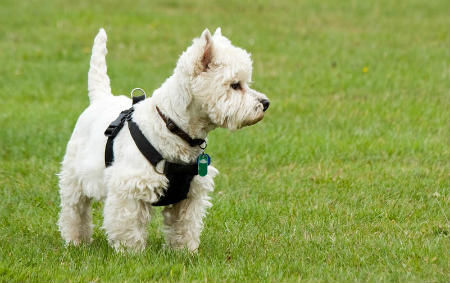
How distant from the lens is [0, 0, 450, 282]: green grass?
18.9 feet

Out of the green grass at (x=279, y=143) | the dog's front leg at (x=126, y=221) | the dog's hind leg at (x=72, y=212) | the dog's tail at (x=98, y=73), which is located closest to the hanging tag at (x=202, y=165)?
the dog's front leg at (x=126, y=221)

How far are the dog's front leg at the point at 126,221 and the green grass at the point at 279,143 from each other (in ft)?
0.53

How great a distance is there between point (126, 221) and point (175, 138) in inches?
30.0

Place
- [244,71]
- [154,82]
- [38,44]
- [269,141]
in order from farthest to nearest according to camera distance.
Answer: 1. [38,44]
2. [154,82]
3. [269,141]
4. [244,71]

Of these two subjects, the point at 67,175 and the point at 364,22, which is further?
the point at 364,22

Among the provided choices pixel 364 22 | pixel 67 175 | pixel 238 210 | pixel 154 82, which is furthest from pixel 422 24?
pixel 67 175

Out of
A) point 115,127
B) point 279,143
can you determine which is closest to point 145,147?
point 115,127

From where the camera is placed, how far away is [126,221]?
19.1 ft

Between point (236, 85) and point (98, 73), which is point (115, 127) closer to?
point (236, 85)

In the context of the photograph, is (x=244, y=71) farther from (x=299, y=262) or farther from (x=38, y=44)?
(x=38, y=44)

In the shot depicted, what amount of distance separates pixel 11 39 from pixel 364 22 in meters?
8.75

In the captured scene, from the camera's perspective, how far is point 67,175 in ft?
21.8

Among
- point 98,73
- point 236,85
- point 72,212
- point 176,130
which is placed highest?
point 236,85

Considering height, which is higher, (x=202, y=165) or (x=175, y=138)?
(x=175, y=138)
